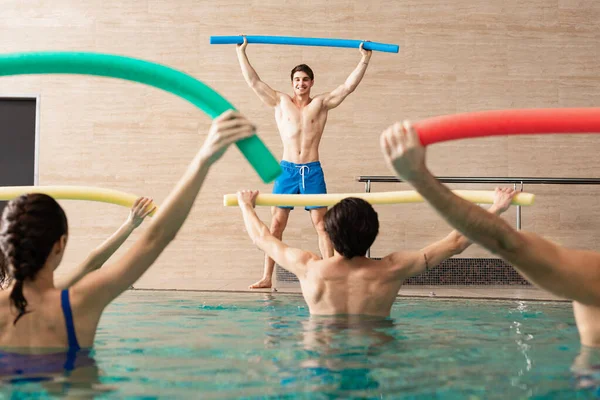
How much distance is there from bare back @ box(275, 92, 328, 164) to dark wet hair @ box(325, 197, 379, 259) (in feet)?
15.7

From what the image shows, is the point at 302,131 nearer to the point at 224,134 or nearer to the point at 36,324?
the point at 36,324

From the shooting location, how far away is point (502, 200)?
392cm

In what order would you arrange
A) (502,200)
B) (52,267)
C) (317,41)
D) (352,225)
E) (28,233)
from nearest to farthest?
(28,233), (52,267), (352,225), (502,200), (317,41)

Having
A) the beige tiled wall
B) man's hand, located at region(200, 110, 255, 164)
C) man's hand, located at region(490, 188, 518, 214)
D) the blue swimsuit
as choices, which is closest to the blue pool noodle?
the beige tiled wall

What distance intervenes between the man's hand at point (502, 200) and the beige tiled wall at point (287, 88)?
7.27m

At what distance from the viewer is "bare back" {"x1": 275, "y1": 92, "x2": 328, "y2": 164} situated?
28.3ft

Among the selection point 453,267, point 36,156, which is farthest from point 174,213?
point 36,156

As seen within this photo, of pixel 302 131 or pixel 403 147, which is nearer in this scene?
pixel 403 147

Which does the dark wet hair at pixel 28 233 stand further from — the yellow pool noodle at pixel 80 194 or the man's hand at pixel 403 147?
the yellow pool noodle at pixel 80 194

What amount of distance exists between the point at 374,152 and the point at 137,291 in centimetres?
484

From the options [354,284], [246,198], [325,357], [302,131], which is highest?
[302,131]

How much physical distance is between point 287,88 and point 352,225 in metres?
7.82

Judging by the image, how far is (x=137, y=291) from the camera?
7.76 m

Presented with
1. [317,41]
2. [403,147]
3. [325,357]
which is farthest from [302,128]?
[403,147]
